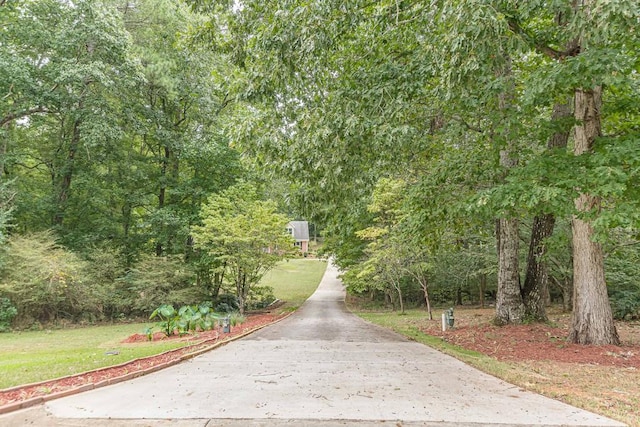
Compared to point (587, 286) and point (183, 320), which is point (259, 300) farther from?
point (587, 286)

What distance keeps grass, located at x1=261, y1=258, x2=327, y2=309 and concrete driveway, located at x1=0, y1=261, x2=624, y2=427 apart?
16.3m

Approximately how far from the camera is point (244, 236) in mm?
15398

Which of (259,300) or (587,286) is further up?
(587,286)

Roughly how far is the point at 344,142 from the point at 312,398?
421 cm

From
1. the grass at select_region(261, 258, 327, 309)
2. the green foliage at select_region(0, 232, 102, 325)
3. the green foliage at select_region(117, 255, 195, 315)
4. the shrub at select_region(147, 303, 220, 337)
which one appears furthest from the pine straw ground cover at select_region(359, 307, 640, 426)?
the grass at select_region(261, 258, 327, 309)

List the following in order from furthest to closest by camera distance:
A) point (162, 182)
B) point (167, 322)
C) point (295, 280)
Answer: point (295, 280), point (162, 182), point (167, 322)

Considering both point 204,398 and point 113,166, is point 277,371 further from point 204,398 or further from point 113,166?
point 113,166

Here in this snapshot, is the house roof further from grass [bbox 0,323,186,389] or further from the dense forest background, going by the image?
grass [bbox 0,323,186,389]

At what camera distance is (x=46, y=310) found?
51.4 feet

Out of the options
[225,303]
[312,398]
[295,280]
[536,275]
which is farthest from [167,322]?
[295,280]

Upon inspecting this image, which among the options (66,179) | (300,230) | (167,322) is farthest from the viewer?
(300,230)

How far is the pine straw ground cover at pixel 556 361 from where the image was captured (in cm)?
458

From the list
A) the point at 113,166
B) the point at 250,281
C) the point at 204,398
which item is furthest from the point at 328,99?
the point at 113,166

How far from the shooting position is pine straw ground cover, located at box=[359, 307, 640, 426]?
15.0ft
